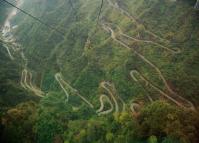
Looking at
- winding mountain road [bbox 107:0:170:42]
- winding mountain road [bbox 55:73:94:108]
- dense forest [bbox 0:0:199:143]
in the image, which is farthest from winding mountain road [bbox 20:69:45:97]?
winding mountain road [bbox 107:0:170:42]

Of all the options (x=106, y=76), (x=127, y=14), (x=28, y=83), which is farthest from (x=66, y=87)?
(x=127, y=14)

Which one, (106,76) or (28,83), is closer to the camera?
(106,76)

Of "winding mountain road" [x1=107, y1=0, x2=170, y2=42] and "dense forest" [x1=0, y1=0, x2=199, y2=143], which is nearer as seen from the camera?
"dense forest" [x1=0, y1=0, x2=199, y2=143]

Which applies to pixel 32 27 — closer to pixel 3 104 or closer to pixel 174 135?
pixel 3 104

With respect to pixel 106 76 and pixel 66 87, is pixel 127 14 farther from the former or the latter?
pixel 66 87

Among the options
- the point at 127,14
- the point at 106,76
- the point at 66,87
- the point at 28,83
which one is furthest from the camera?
the point at 127,14

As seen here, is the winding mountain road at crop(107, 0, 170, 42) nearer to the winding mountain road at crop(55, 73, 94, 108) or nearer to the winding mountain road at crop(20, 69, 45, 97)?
the winding mountain road at crop(55, 73, 94, 108)

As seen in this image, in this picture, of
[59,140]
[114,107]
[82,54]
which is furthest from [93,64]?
[59,140]

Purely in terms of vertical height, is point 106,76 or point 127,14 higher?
point 127,14
